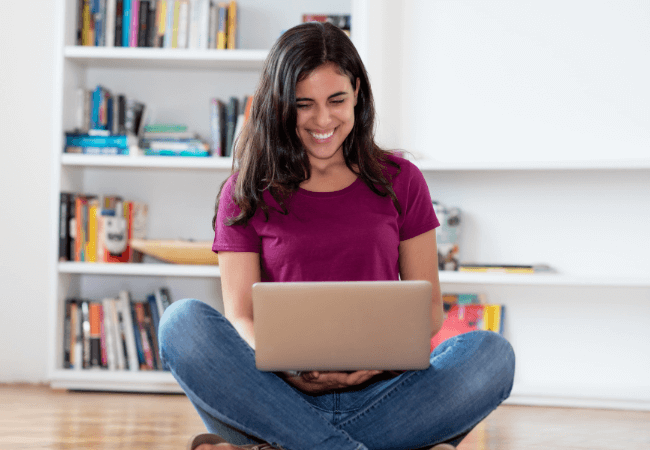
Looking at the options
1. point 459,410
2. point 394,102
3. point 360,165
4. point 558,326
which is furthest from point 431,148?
point 459,410

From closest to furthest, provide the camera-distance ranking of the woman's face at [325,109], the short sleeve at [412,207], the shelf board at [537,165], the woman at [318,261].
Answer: the woman at [318,261], the woman's face at [325,109], the short sleeve at [412,207], the shelf board at [537,165]

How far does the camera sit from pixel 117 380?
2.37 meters

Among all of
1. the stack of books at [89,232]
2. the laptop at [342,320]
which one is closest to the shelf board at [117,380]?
the stack of books at [89,232]

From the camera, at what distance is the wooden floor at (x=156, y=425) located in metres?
1.73

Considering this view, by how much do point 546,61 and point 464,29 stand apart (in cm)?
31

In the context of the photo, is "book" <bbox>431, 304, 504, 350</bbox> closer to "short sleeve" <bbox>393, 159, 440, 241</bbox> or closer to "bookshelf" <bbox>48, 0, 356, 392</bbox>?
"bookshelf" <bbox>48, 0, 356, 392</bbox>

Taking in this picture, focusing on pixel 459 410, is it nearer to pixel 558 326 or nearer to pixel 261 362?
pixel 261 362

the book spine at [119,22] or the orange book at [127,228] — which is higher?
the book spine at [119,22]

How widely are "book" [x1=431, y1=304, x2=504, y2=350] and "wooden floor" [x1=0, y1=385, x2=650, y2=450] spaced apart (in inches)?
12.2

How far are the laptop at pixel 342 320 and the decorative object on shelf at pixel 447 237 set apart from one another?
1.36 metres

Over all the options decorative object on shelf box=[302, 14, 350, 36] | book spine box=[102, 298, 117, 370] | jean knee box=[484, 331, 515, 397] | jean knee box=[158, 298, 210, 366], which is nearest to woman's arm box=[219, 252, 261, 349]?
jean knee box=[158, 298, 210, 366]

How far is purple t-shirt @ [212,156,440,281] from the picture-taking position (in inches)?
54.2

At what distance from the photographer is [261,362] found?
110 centimetres

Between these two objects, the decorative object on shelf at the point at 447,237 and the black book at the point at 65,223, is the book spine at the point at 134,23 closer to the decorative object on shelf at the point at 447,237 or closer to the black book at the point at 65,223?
the black book at the point at 65,223
